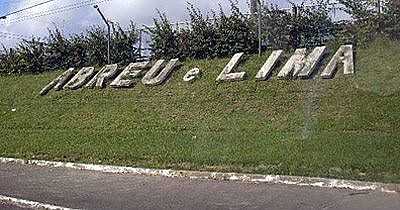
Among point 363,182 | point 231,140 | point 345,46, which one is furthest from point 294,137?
point 345,46

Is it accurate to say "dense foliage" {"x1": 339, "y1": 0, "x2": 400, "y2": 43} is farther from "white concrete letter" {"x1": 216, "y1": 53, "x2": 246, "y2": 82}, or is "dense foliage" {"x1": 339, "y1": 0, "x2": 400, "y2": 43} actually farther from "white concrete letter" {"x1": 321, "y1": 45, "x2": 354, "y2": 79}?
"white concrete letter" {"x1": 216, "y1": 53, "x2": 246, "y2": 82}

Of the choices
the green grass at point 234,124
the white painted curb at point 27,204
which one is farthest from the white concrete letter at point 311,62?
the white painted curb at point 27,204

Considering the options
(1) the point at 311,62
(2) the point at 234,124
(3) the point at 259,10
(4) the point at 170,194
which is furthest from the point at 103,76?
(4) the point at 170,194

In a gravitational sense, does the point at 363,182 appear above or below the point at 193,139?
above

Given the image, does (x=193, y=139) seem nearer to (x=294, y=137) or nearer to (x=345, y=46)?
(x=294, y=137)

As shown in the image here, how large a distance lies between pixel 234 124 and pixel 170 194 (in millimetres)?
5693

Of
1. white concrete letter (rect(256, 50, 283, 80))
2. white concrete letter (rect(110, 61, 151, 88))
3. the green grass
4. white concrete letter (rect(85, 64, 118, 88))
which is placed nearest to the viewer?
the green grass

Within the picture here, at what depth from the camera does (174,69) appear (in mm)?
20859

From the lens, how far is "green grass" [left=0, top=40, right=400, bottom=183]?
10562 millimetres

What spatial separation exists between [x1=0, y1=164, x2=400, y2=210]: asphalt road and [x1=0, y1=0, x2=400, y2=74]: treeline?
1031cm

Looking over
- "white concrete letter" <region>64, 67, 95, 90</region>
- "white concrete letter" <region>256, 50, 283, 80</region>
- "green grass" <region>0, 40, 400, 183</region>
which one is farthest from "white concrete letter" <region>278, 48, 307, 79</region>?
"white concrete letter" <region>64, 67, 95, 90</region>

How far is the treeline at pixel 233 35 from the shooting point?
18.4 meters

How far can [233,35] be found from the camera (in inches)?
879

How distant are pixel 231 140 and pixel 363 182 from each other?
4323mm
